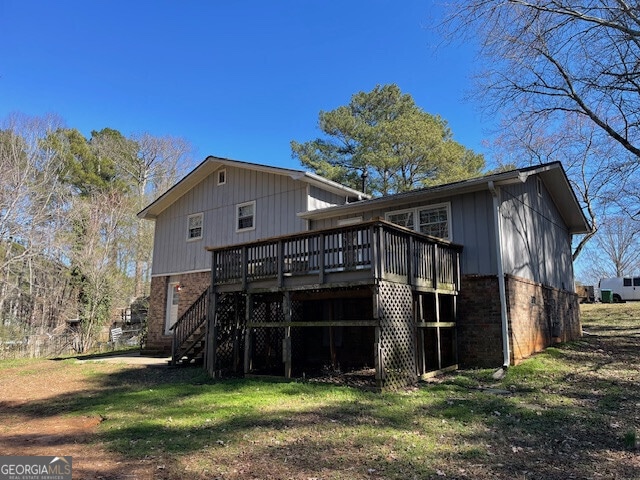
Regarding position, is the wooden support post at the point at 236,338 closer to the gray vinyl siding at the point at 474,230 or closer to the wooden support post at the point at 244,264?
the wooden support post at the point at 244,264

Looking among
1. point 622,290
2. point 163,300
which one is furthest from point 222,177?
point 622,290

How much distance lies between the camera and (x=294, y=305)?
39.7ft

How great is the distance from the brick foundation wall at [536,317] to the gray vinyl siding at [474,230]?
29.4 inches

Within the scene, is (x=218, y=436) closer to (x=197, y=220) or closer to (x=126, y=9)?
(x=197, y=220)

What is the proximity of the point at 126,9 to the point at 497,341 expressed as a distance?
608 inches

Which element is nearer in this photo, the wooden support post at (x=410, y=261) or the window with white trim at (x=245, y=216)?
the wooden support post at (x=410, y=261)

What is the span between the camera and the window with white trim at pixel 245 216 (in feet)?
51.2

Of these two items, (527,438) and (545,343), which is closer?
(527,438)

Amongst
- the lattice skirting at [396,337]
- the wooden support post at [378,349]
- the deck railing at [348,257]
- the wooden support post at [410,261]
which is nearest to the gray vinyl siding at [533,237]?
the deck railing at [348,257]

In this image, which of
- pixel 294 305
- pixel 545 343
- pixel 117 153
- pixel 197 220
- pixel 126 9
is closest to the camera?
pixel 294 305

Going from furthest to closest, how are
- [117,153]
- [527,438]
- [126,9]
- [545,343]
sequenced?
[117,153] < [126,9] < [545,343] < [527,438]

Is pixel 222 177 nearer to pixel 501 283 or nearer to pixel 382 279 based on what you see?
pixel 382 279

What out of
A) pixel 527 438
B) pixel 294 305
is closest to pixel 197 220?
pixel 294 305

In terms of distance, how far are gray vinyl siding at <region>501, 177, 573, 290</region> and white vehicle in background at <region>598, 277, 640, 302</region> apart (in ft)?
58.0
